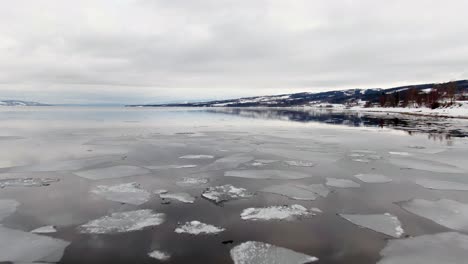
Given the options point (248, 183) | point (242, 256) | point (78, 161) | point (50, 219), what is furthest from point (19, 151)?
point (242, 256)

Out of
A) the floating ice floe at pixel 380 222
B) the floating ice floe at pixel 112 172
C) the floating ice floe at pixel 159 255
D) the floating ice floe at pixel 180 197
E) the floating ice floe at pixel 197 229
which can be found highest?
the floating ice floe at pixel 112 172

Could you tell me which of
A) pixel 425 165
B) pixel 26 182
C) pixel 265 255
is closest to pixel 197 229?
pixel 265 255

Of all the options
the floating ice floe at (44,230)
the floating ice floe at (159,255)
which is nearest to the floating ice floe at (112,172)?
the floating ice floe at (44,230)

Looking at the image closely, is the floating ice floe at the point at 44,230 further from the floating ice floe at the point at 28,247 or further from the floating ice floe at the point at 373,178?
the floating ice floe at the point at 373,178

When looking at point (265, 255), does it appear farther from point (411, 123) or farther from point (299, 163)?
point (411, 123)

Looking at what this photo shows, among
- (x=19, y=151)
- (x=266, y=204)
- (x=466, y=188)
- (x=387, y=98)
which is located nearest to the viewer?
(x=266, y=204)

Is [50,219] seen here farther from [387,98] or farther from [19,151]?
[387,98]
